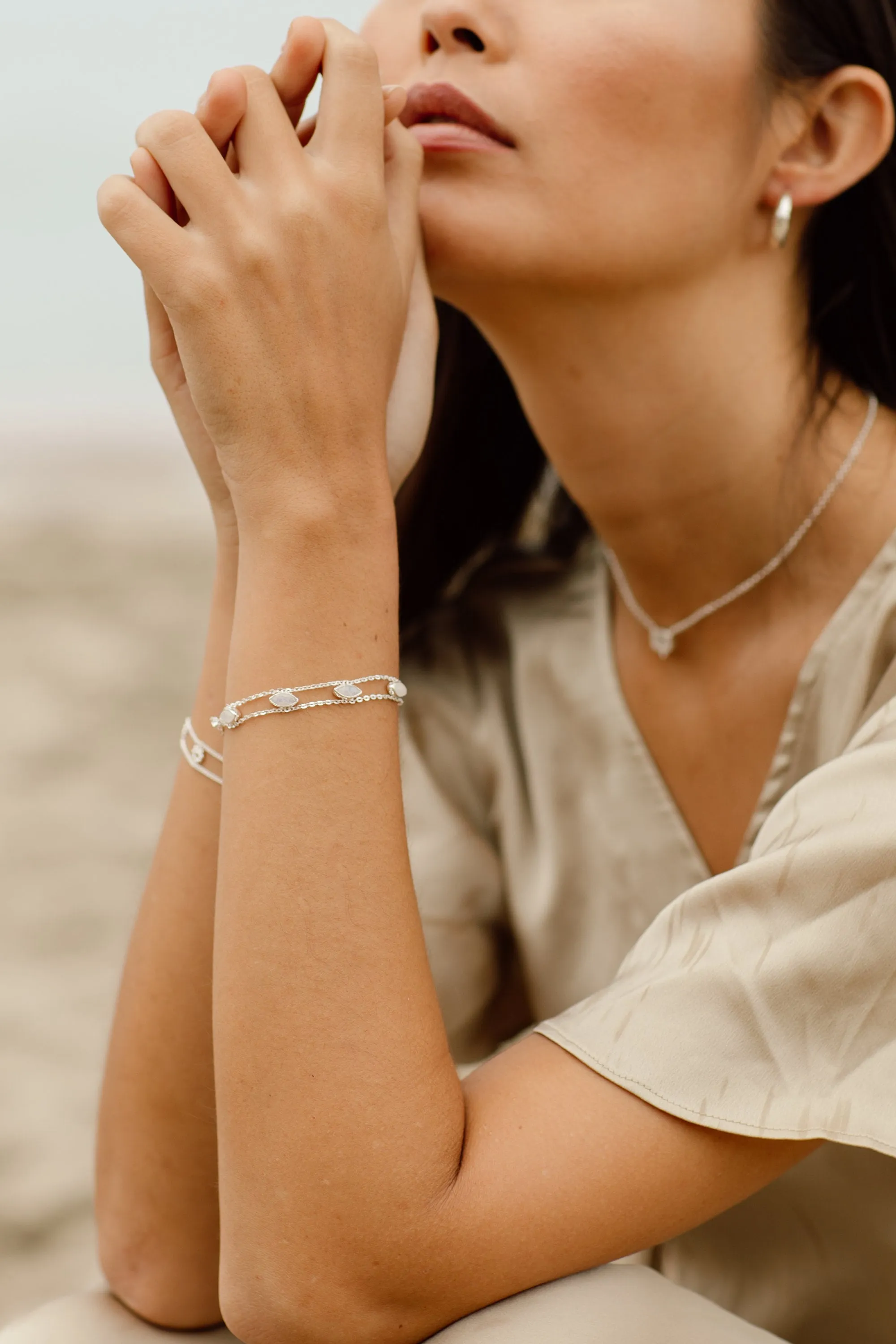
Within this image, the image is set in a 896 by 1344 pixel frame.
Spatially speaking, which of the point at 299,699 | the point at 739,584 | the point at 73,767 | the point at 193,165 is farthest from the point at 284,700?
the point at 73,767

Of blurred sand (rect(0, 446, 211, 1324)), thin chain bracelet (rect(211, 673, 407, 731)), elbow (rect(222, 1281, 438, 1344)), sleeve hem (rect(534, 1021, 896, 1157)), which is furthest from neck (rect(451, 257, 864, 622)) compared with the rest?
blurred sand (rect(0, 446, 211, 1324))

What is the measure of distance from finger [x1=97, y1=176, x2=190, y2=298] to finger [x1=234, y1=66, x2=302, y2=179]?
0.08 metres

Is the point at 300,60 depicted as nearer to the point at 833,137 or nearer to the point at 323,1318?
the point at 833,137

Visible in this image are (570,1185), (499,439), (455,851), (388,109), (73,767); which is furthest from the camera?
(73,767)

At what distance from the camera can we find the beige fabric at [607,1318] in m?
1.01

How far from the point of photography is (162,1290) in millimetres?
1342

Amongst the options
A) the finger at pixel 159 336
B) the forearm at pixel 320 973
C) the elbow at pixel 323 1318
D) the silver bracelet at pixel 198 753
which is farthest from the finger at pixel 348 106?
the elbow at pixel 323 1318

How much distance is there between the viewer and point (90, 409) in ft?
24.2

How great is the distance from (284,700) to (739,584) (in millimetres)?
636

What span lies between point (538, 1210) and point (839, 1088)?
0.23m

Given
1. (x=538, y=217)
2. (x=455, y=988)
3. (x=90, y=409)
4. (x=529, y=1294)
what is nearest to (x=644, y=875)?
(x=455, y=988)

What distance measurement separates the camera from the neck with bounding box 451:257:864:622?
1423 mm

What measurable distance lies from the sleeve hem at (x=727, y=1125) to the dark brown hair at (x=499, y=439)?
809 millimetres

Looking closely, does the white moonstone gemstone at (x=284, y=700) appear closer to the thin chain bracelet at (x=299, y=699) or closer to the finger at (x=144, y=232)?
the thin chain bracelet at (x=299, y=699)
